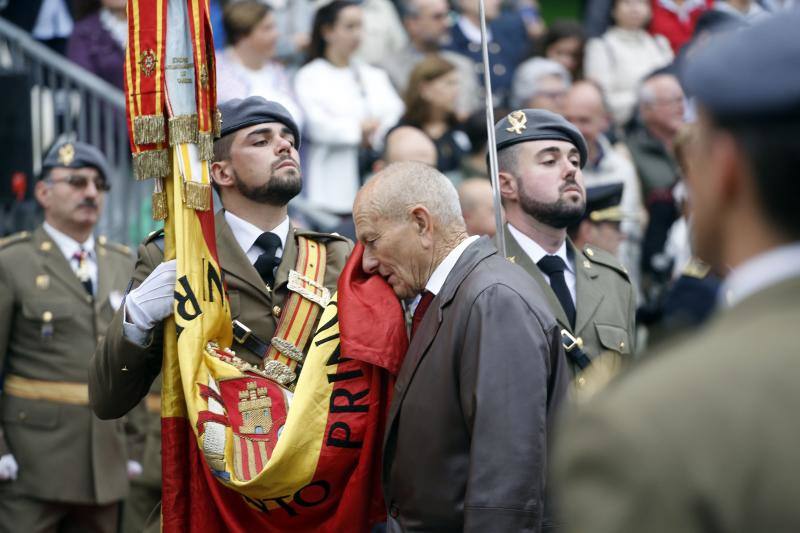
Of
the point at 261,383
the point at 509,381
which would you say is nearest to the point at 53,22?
the point at 261,383

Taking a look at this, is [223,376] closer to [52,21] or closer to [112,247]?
[112,247]

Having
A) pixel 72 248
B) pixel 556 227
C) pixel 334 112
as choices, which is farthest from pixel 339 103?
pixel 556 227

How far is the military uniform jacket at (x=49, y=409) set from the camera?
7.09 m

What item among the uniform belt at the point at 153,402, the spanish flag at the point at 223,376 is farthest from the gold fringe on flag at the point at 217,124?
the uniform belt at the point at 153,402

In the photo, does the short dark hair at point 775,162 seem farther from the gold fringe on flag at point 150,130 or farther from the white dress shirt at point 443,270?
the gold fringe on flag at point 150,130

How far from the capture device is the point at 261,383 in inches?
177

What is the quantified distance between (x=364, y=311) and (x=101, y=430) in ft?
11.2

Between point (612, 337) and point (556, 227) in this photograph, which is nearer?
point (612, 337)

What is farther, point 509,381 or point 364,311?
point 364,311

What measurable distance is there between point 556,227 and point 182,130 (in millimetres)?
A: 1679

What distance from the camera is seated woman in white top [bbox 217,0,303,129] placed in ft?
29.3

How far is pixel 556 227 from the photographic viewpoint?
527 centimetres

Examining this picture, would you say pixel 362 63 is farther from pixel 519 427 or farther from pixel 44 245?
pixel 519 427

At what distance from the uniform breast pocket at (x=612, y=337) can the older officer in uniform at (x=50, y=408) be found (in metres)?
3.31
